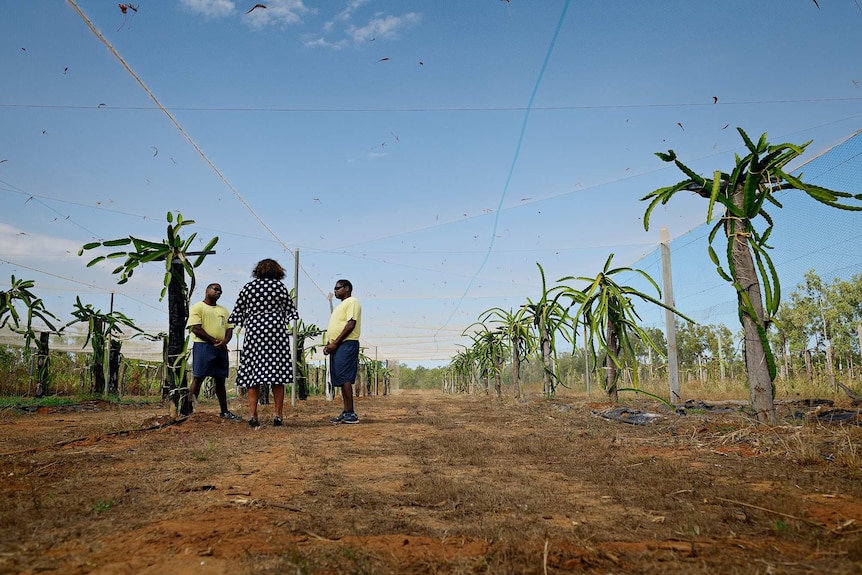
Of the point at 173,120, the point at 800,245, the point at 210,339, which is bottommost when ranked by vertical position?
the point at 210,339

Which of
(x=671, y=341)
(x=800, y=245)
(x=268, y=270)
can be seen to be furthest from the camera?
(x=800, y=245)

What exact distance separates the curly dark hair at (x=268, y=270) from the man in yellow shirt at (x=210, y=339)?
0.58 m

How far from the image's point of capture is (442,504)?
2.26 metres

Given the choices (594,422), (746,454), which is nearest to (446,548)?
(746,454)

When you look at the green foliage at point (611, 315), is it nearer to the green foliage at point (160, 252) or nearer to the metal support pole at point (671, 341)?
the metal support pole at point (671, 341)

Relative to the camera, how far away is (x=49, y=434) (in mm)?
4781

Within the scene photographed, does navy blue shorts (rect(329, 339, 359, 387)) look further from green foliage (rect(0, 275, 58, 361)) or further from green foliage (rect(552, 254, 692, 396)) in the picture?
green foliage (rect(0, 275, 58, 361))

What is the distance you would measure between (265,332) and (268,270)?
660 millimetres

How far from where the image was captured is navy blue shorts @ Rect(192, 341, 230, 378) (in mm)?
5898

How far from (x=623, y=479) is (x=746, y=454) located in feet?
3.60

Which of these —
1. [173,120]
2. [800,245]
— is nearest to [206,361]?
[173,120]

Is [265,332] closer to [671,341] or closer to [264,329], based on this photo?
[264,329]

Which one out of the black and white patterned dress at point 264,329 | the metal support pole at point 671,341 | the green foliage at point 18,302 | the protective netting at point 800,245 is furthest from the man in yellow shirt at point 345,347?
the green foliage at point 18,302

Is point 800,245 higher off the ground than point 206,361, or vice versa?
point 800,245
